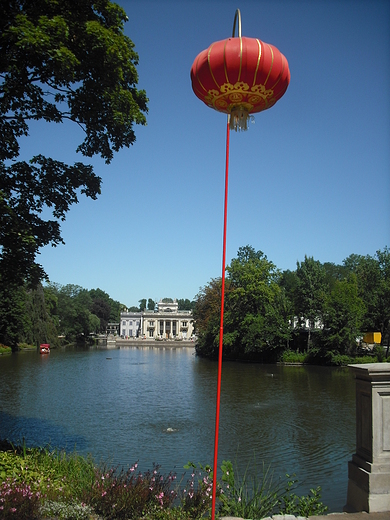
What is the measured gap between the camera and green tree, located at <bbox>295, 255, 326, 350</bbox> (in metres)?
40.8

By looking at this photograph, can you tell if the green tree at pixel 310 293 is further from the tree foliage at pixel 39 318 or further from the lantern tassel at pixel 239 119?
the lantern tassel at pixel 239 119

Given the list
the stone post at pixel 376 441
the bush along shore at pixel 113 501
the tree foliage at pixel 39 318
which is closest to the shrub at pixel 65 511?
the bush along shore at pixel 113 501

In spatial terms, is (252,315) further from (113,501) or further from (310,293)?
(113,501)

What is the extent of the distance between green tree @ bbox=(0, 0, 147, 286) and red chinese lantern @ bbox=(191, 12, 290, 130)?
2.34 meters

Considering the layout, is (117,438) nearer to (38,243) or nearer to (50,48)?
(38,243)

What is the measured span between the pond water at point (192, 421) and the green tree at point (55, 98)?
4.64 metres

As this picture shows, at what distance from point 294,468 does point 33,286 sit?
6.87m

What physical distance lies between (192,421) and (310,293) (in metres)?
28.8

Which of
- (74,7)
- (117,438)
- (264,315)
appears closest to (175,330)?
(264,315)

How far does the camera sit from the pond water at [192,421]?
10547 millimetres

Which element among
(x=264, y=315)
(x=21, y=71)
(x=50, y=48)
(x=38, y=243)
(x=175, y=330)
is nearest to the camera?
(x=50, y=48)

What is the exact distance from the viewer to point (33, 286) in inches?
323

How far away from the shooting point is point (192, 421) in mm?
15016

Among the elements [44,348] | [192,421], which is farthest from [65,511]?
[44,348]
